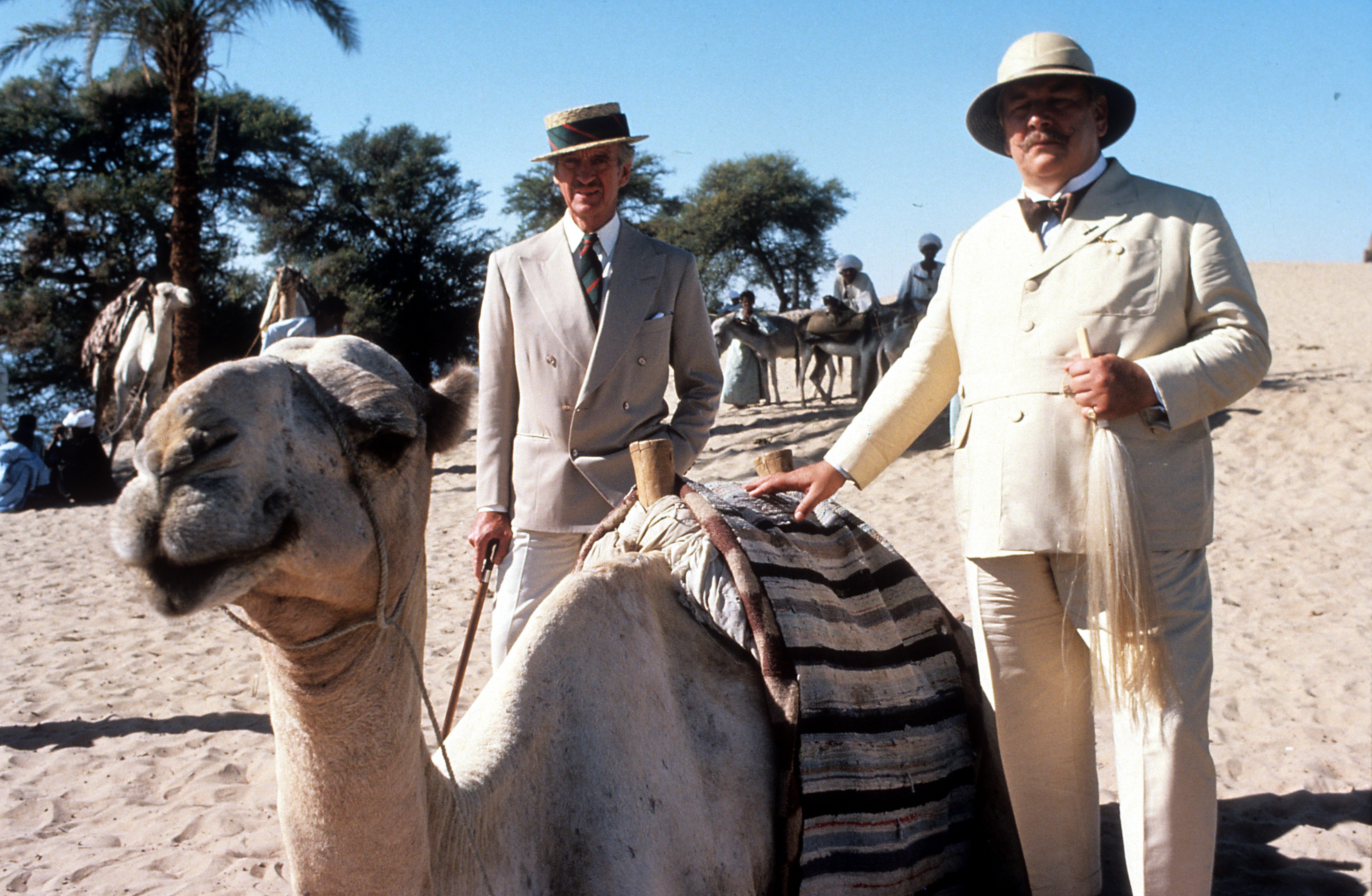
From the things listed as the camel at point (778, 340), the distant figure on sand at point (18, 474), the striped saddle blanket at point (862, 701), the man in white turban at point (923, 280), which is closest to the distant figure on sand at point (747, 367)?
the camel at point (778, 340)

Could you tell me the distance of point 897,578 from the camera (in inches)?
124

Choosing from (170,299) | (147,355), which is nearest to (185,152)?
(170,299)

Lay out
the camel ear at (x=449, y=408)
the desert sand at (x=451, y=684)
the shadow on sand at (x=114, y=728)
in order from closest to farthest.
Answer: the camel ear at (x=449, y=408) → the desert sand at (x=451, y=684) → the shadow on sand at (x=114, y=728)

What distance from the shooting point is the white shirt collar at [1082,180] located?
2662 millimetres

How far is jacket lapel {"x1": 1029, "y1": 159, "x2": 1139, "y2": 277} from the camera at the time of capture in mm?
2566

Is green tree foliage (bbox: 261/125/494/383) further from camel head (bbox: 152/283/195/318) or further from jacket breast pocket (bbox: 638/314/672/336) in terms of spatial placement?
jacket breast pocket (bbox: 638/314/672/336)

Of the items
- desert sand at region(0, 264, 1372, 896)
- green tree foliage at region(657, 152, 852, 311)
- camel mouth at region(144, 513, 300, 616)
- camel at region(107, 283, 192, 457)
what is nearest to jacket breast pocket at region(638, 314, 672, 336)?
desert sand at region(0, 264, 1372, 896)

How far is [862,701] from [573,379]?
53.8 inches

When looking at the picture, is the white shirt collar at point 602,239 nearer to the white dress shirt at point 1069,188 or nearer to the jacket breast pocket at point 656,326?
the jacket breast pocket at point 656,326

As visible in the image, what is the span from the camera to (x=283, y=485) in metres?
1.31

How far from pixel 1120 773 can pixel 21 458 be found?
15554 millimetres

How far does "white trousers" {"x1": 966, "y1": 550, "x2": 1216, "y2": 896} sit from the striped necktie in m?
1.42

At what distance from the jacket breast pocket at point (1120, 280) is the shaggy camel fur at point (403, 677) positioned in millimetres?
1226

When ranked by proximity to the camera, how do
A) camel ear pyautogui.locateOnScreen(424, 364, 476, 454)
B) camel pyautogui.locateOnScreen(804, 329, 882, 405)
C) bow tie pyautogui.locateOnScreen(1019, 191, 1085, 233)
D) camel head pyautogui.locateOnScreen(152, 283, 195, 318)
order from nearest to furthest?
camel ear pyautogui.locateOnScreen(424, 364, 476, 454), bow tie pyautogui.locateOnScreen(1019, 191, 1085, 233), camel head pyautogui.locateOnScreen(152, 283, 195, 318), camel pyautogui.locateOnScreen(804, 329, 882, 405)
